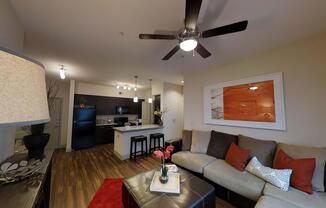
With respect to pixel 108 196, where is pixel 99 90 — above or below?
above

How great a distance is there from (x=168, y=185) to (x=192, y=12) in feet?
6.59

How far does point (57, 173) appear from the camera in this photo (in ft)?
10.4

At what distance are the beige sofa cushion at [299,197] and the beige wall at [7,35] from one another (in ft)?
10.2

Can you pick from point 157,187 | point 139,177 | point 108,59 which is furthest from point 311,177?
point 108,59

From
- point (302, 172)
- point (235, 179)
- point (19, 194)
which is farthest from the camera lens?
point (235, 179)

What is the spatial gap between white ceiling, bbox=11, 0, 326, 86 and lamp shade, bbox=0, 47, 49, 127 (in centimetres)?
137

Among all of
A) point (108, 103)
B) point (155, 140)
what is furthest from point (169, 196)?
point (108, 103)

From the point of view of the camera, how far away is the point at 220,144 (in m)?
2.93

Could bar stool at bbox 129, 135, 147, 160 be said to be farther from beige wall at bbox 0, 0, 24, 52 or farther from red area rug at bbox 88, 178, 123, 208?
beige wall at bbox 0, 0, 24, 52

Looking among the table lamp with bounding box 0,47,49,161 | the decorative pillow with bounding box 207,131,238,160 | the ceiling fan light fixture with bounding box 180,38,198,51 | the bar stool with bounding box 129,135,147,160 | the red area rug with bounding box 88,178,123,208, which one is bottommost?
the red area rug with bounding box 88,178,123,208

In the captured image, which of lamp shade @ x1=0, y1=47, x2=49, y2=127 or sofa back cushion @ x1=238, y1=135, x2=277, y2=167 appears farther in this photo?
sofa back cushion @ x1=238, y1=135, x2=277, y2=167

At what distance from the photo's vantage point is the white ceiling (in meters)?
1.52

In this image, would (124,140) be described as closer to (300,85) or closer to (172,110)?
(172,110)

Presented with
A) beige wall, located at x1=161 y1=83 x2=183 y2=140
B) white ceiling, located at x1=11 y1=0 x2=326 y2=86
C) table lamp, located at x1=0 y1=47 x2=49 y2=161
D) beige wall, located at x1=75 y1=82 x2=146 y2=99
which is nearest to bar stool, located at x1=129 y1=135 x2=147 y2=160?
beige wall, located at x1=161 y1=83 x2=183 y2=140
